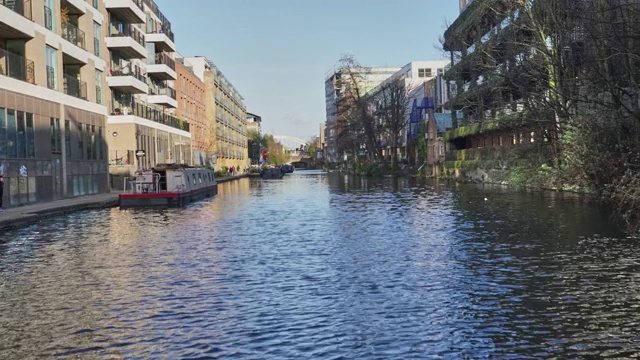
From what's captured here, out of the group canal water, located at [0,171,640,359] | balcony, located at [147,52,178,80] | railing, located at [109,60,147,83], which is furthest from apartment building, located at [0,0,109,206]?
balcony, located at [147,52,178,80]

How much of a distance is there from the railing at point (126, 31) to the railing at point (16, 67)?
16.9m

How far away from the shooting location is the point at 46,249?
1612 centimetres

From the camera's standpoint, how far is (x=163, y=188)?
3578cm

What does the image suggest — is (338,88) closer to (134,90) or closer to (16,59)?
(134,90)

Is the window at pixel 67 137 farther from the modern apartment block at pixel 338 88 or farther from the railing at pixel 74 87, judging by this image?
the modern apartment block at pixel 338 88

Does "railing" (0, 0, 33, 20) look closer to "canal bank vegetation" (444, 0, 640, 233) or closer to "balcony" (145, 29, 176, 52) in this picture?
"canal bank vegetation" (444, 0, 640, 233)

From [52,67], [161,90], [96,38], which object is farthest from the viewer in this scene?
[161,90]

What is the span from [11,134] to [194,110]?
2234 inches

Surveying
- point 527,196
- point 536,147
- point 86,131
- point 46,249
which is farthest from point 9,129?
point 536,147

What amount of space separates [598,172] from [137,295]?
23.7 metres

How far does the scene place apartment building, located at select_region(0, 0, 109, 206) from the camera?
28.3 meters

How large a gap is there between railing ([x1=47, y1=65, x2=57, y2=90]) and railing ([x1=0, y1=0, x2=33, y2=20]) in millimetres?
3171

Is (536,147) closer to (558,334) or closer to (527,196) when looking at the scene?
(527,196)

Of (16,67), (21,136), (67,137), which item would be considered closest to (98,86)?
(67,137)
